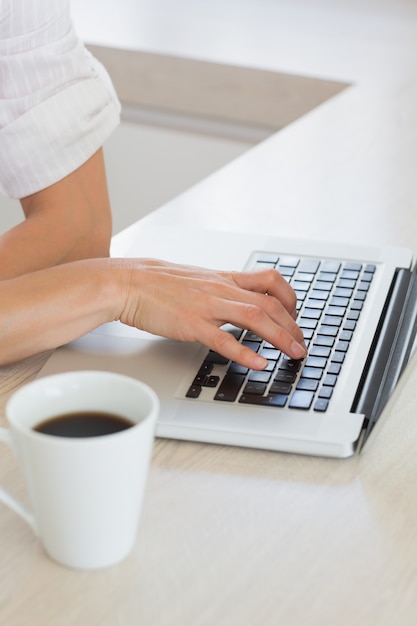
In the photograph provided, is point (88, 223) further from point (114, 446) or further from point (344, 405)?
point (114, 446)

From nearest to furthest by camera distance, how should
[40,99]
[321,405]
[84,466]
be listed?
1. [84,466]
2. [321,405]
3. [40,99]

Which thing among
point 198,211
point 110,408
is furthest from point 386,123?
point 110,408

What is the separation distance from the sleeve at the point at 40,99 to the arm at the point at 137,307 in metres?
0.25

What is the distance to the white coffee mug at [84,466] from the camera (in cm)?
48

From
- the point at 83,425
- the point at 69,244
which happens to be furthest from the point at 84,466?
the point at 69,244

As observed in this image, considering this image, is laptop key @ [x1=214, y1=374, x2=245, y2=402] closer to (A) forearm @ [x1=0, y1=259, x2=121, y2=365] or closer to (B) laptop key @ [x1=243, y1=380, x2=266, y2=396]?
(B) laptop key @ [x1=243, y1=380, x2=266, y2=396]

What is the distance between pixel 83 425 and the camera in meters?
0.54

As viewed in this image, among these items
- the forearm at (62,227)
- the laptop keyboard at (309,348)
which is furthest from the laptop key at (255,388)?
the forearm at (62,227)

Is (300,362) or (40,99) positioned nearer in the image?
(300,362)

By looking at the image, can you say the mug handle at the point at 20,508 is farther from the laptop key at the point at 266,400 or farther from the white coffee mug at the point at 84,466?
the laptop key at the point at 266,400

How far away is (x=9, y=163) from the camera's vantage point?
100 cm

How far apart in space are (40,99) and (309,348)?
0.43m

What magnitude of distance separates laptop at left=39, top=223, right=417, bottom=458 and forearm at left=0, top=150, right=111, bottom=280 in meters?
0.08

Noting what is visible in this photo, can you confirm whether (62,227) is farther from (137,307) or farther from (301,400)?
(301,400)
